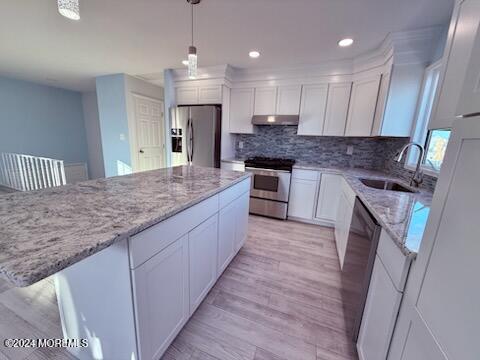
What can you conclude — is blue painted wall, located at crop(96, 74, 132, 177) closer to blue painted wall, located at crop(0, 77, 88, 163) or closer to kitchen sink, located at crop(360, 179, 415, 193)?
blue painted wall, located at crop(0, 77, 88, 163)

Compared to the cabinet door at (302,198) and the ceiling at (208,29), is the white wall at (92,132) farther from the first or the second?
the cabinet door at (302,198)

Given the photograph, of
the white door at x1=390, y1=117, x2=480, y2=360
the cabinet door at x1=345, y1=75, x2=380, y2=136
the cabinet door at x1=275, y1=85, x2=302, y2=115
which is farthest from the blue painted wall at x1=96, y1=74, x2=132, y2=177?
the white door at x1=390, y1=117, x2=480, y2=360

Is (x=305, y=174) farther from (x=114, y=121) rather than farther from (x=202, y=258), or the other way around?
(x=114, y=121)

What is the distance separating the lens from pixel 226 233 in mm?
1785

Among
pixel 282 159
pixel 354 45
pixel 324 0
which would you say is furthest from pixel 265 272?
pixel 354 45

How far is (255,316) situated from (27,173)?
202 inches

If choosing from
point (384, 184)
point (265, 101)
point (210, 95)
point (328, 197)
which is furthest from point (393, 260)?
point (210, 95)

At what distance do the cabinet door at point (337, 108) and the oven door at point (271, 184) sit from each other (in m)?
0.98

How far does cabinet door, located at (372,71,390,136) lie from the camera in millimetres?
2319

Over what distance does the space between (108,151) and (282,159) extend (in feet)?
12.4

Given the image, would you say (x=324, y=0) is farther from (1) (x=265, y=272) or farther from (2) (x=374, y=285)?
(1) (x=265, y=272)

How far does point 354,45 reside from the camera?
2.35 metres

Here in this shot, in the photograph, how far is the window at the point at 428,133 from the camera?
1890 mm

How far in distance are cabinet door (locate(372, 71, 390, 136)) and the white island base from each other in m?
2.38
